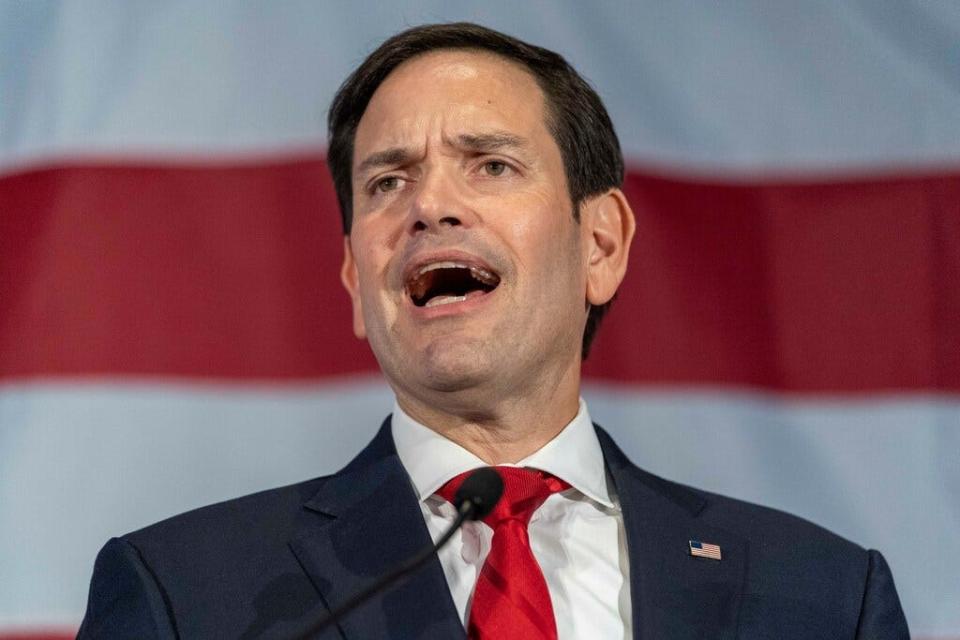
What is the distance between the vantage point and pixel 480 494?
4.68 feet

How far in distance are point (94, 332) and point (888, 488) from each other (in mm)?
1384

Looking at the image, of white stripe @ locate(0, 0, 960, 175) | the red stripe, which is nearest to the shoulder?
the red stripe

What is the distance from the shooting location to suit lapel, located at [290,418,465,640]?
1.61 metres

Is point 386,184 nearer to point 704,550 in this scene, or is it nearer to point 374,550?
point 374,550

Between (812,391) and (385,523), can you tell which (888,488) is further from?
(385,523)

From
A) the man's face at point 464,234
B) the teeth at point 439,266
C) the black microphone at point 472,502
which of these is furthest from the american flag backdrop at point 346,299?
the black microphone at point 472,502

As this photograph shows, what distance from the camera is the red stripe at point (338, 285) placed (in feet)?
7.70

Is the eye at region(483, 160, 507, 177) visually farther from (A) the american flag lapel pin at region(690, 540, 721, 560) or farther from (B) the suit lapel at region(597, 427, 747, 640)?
(A) the american flag lapel pin at region(690, 540, 721, 560)

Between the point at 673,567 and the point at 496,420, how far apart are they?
31 centimetres

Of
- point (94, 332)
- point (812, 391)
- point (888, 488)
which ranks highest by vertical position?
point (94, 332)

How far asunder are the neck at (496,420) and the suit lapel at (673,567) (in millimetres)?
113

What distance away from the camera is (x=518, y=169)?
6.34ft

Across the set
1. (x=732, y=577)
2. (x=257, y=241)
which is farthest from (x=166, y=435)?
(x=732, y=577)

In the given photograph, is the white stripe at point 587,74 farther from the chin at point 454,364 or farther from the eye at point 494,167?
the chin at point 454,364
